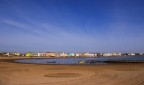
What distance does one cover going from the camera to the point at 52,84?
13.3 meters

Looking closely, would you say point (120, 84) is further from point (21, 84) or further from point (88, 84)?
point (21, 84)

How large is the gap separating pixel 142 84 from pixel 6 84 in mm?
10305

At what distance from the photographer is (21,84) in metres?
13.4

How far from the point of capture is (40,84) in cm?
1334

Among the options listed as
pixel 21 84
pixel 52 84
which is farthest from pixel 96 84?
pixel 21 84

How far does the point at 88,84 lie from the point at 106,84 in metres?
1.36

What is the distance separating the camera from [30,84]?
1338 cm

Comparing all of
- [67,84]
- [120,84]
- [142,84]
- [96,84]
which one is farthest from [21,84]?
[142,84]

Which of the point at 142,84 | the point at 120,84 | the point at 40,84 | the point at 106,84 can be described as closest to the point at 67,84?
the point at 40,84

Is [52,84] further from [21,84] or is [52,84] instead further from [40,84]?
[21,84]

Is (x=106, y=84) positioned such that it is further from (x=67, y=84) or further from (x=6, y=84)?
(x=6, y=84)

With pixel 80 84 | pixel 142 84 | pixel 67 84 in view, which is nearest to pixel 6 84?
pixel 67 84

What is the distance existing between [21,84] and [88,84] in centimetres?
516

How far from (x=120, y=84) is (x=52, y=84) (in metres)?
5.22
